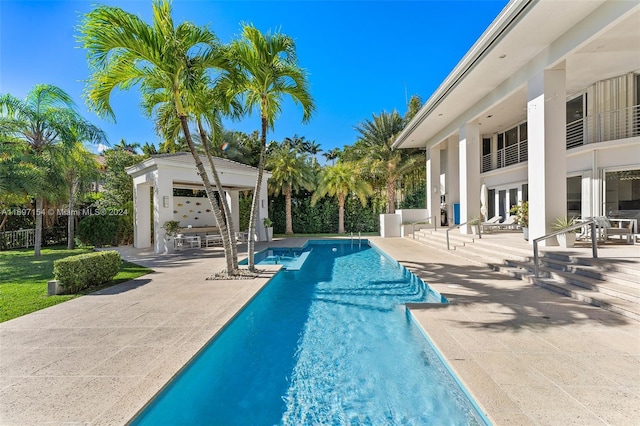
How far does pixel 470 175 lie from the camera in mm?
13281

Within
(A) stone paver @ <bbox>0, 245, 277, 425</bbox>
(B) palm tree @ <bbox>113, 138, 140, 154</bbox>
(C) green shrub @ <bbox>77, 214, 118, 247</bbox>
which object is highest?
(B) palm tree @ <bbox>113, 138, 140, 154</bbox>

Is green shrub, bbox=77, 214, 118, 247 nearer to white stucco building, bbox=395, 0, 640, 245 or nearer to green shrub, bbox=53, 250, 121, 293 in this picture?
green shrub, bbox=53, 250, 121, 293

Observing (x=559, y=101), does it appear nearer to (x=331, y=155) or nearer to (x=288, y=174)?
(x=288, y=174)

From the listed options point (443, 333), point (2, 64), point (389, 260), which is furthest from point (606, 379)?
point (2, 64)

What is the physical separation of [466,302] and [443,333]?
67.7 inches

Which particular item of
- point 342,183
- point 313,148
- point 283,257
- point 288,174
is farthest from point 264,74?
point 313,148

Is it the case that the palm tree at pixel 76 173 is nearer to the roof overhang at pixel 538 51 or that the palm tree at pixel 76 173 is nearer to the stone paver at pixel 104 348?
the stone paver at pixel 104 348

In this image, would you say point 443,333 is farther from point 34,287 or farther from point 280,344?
point 34,287

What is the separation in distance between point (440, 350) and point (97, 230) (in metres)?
19.4

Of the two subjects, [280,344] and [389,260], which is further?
[389,260]

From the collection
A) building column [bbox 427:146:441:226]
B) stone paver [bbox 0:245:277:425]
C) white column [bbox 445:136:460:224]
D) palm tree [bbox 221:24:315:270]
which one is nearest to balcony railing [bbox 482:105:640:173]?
white column [bbox 445:136:460:224]

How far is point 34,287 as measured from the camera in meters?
7.58

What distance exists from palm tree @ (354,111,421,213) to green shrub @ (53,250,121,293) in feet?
55.7

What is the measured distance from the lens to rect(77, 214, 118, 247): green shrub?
1680 centimetres
